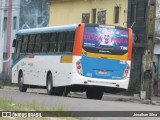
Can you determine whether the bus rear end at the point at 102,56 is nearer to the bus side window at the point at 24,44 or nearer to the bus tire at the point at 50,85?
the bus tire at the point at 50,85

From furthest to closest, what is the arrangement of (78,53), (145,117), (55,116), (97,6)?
(97,6)
(78,53)
(145,117)
(55,116)

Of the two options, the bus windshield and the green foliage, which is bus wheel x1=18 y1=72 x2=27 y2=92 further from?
the green foliage

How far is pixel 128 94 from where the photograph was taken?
3953cm

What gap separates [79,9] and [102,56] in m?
19.5

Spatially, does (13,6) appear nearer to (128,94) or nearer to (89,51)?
(128,94)

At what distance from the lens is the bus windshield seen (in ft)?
88.8

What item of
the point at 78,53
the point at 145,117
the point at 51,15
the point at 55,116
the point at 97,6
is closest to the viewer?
the point at 55,116

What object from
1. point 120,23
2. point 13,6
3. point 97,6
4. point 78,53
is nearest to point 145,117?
point 78,53

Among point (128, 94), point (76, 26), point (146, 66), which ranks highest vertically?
point (76, 26)

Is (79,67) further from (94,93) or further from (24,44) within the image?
(24,44)

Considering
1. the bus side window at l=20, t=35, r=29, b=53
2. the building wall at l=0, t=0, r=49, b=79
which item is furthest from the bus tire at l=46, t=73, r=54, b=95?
the building wall at l=0, t=0, r=49, b=79

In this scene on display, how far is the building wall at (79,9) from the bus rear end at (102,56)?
13.8m

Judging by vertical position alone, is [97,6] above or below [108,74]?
above

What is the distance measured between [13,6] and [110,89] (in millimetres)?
30392
